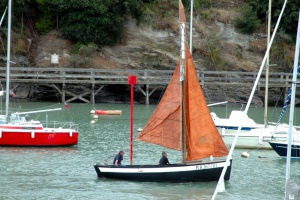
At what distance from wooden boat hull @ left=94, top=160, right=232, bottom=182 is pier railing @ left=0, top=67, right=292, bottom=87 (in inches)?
1207

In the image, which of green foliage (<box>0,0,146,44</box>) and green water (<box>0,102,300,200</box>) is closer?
green water (<box>0,102,300,200</box>)

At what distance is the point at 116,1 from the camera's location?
62219mm

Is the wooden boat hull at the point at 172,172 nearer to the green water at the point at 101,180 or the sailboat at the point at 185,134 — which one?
the sailboat at the point at 185,134

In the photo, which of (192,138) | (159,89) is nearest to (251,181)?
(192,138)

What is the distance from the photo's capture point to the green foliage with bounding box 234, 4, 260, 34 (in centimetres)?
6456

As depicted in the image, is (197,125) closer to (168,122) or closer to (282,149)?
(168,122)

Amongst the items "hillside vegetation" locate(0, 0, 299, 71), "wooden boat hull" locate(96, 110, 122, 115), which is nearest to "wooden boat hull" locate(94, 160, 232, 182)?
"wooden boat hull" locate(96, 110, 122, 115)

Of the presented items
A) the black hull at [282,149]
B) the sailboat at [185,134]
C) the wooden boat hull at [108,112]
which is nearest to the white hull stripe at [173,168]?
the sailboat at [185,134]

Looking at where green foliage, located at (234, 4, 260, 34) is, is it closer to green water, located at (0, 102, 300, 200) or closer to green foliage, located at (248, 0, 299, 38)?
green foliage, located at (248, 0, 299, 38)

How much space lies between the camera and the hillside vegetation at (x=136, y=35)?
62406 millimetres

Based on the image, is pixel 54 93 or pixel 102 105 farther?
pixel 54 93

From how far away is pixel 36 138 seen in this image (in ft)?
118

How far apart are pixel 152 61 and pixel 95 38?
5011 millimetres

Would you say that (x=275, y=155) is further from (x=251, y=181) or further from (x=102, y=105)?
(x=102, y=105)
